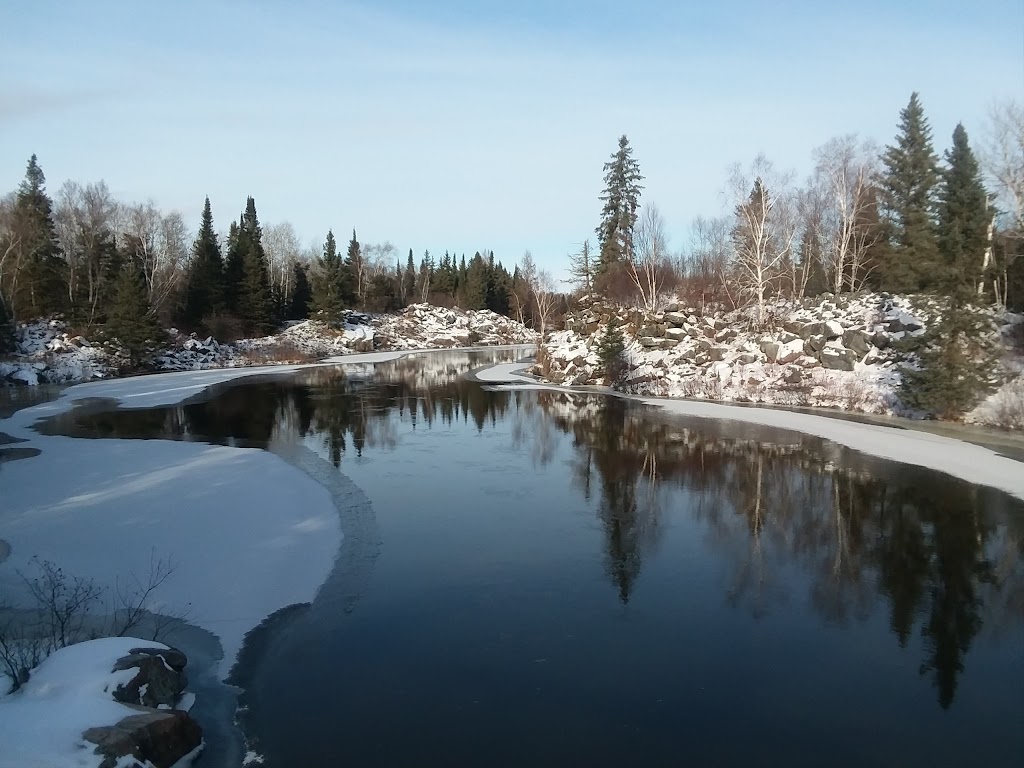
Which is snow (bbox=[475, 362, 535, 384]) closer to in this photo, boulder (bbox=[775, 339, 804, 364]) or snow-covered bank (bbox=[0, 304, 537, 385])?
→ boulder (bbox=[775, 339, 804, 364])

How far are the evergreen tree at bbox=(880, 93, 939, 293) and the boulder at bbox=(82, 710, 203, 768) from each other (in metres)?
31.3

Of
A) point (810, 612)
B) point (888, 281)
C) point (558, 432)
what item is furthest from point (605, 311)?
point (810, 612)

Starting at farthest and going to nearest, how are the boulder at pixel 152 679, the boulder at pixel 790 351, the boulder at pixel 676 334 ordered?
the boulder at pixel 676 334 < the boulder at pixel 790 351 < the boulder at pixel 152 679

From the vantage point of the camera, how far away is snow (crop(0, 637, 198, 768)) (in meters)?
4.44

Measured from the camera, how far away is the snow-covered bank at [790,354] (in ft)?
81.6

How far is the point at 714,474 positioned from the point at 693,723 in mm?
10141


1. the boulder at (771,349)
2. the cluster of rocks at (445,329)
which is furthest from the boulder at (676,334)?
the cluster of rocks at (445,329)

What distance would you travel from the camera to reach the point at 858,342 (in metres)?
27.4

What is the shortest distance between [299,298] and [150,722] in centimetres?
7309

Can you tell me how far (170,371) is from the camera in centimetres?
4472

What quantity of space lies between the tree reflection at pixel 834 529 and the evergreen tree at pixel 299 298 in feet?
199

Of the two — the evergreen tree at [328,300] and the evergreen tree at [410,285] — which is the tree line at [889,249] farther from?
the evergreen tree at [410,285]

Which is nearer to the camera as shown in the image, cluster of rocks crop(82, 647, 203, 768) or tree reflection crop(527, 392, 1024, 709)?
cluster of rocks crop(82, 647, 203, 768)

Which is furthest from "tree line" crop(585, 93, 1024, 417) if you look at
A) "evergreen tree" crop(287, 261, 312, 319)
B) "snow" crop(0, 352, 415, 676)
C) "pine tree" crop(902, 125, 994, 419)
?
"evergreen tree" crop(287, 261, 312, 319)
